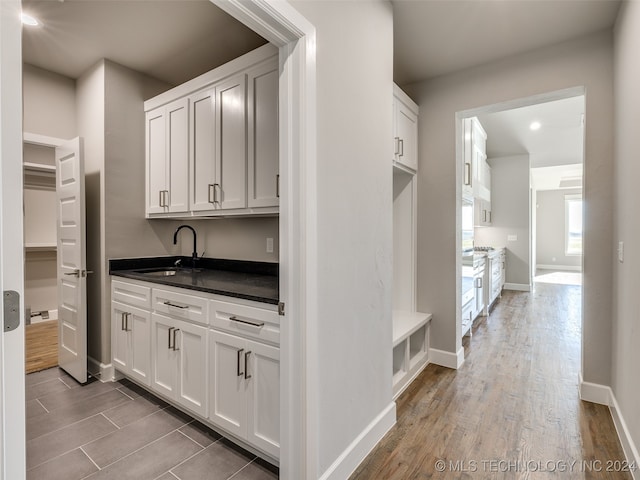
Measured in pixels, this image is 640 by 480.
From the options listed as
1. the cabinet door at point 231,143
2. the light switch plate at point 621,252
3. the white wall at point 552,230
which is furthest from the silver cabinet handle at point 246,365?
the white wall at point 552,230

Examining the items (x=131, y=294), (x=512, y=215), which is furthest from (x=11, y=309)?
(x=512, y=215)

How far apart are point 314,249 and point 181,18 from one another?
2038 millimetres

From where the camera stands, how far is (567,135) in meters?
5.31

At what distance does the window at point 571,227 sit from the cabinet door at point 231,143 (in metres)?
11.5

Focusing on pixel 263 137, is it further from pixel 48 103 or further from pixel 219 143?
pixel 48 103

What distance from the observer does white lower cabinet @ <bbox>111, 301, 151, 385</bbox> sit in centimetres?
244

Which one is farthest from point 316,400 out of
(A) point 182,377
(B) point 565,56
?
(B) point 565,56

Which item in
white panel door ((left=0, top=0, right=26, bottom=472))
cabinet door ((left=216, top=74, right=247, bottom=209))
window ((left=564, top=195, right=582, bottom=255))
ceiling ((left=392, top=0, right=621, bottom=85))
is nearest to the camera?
white panel door ((left=0, top=0, right=26, bottom=472))

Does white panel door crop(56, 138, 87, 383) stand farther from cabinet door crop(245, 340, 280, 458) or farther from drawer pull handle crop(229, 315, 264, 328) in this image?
cabinet door crop(245, 340, 280, 458)

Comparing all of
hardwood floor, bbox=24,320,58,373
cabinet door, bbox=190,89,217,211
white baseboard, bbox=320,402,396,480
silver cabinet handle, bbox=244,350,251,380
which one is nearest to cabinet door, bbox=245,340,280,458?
silver cabinet handle, bbox=244,350,251,380

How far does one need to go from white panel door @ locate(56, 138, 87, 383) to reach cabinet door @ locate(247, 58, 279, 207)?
1.53 m

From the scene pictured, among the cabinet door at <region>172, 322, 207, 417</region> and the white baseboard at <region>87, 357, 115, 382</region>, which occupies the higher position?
the cabinet door at <region>172, 322, 207, 417</region>

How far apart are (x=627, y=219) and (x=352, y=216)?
5.31 ft

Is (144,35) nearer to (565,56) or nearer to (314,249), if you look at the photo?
(314,249)
